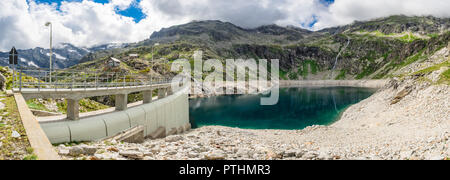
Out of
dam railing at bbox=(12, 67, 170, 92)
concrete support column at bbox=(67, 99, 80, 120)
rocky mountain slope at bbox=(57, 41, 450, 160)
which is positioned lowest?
rocky mountain slope at bbox=(57, 41, 450, 160)

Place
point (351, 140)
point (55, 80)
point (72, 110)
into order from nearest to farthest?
point (55, 80) → point (72, 110) → point (351, 140)

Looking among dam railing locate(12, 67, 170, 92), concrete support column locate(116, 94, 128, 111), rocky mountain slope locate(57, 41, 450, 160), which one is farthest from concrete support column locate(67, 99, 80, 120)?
concrete support column locate(116, 94, 128, 111)

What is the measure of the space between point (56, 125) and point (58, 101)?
17.9m

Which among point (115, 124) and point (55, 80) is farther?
point (115, 124)

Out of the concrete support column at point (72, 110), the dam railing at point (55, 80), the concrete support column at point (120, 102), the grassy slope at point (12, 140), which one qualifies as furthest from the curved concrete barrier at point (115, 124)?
the grassy slope at point (12, 140)

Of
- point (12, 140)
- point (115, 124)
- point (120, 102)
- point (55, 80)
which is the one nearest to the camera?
point (12, 140)

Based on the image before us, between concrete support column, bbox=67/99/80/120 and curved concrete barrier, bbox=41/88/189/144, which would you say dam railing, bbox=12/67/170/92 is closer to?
concrete support column, bbox=67/99/80/120

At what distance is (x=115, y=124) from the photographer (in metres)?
23.1

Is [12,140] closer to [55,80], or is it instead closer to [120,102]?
[55,80]

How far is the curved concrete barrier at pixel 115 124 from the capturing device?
17.6 metres

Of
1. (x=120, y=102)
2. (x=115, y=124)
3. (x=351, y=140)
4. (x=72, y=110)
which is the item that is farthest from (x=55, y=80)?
(x=351, y=140)

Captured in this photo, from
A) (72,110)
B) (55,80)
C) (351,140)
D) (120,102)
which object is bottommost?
(351,140)

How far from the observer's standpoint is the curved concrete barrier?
17562 millimetres
